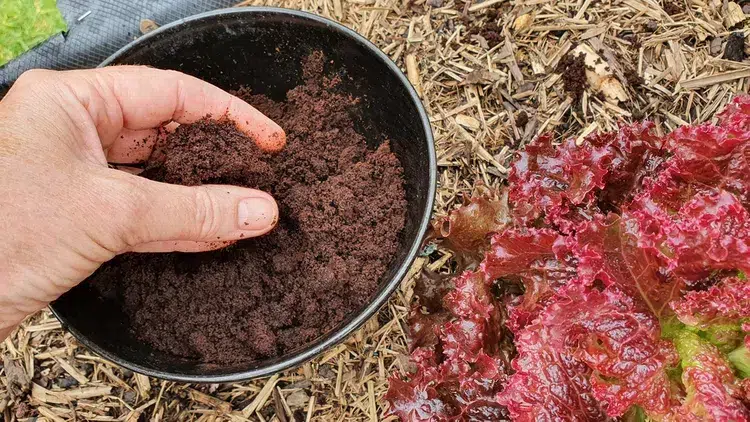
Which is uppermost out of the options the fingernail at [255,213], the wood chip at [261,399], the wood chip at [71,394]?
the fingernail at [255,213]

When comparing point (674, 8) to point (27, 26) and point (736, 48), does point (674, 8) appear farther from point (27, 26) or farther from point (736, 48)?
point (27, 26)

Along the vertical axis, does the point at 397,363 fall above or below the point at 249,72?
below

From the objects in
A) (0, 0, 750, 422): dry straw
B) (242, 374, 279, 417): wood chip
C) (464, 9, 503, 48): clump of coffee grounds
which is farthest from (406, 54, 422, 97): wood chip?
(242, 374, 279, 417): wood chip

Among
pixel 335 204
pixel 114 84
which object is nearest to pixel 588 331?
pixel 335 204

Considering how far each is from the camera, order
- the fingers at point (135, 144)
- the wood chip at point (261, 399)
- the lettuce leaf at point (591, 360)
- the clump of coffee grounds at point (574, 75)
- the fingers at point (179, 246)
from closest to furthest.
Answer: the lettuce leaf at point (591, 360), the fingers at point (179, 246), the fingers at point (135, 144), the wood chip at point (261, 399), the clump of coffee grounds at point (574, 75)

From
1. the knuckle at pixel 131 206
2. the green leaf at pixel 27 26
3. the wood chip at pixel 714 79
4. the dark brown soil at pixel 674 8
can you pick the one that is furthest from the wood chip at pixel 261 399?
the dark brown soil at pixel 674 8

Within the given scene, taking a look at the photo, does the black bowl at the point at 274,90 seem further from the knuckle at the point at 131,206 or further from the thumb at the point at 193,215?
the knuckle at the point at 131,206

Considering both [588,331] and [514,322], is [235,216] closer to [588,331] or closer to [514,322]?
[514,322]
